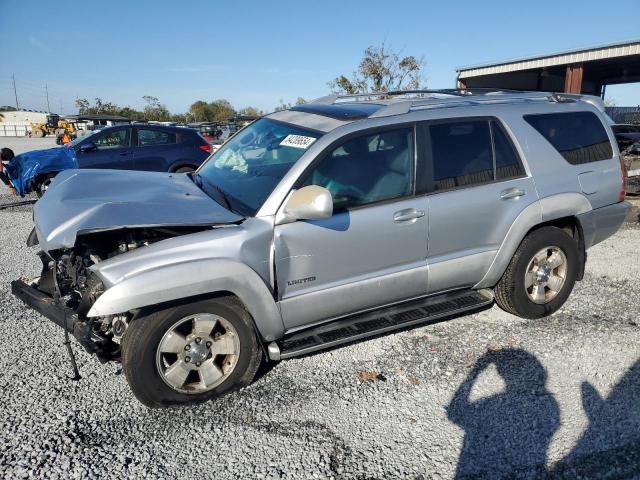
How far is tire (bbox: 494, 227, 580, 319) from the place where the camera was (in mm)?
4062

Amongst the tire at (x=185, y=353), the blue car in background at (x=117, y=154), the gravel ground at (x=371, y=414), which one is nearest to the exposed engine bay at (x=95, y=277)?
the tire at (x=185, y=353)

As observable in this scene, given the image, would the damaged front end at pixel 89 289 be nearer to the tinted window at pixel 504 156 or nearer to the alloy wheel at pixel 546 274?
the tinted window at pixel 504 156

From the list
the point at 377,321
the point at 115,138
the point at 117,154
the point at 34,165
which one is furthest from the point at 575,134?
the point at 34,165

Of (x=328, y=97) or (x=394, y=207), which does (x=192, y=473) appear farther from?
(x=328, y=97)

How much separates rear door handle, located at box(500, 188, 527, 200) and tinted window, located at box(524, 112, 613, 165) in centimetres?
60

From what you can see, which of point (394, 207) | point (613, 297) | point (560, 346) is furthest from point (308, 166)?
point (613, 297)

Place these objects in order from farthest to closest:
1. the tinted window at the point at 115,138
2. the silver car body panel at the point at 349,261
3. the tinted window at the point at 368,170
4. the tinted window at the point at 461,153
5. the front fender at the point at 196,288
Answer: the tinted window at the point at 115,138, the tinted window at the point at 461,153, the tinted window at the point at 368,170, the silver car body panel at the point at 349,261, the front fender at the point at 196,288

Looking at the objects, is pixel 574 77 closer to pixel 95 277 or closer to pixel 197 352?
pixel 197 352

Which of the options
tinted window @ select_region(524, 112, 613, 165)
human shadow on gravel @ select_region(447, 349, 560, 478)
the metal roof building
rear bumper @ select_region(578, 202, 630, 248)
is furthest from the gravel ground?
the metal roof building

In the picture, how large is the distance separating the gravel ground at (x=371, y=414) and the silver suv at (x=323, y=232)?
0.95 feet

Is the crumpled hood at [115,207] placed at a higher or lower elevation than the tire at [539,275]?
higher

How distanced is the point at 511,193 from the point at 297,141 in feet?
5.71

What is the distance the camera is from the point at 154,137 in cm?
1002

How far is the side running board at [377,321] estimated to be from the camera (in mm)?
3174
